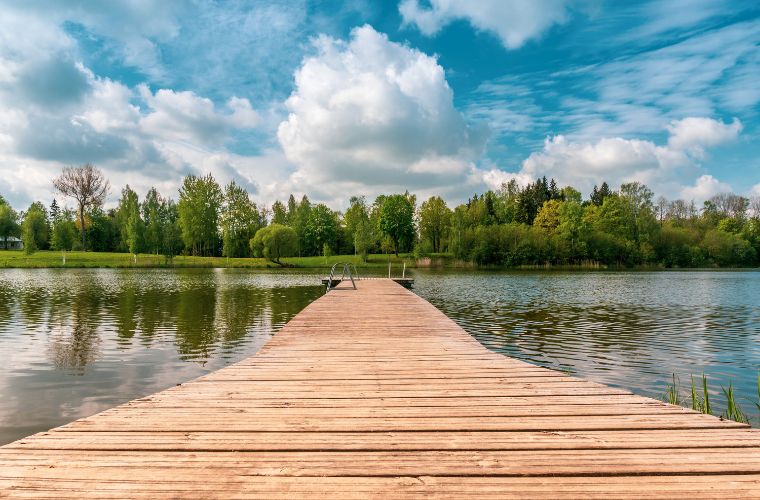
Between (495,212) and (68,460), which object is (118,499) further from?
(495,212)

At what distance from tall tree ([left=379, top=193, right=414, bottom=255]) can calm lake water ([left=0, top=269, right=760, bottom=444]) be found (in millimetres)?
60849

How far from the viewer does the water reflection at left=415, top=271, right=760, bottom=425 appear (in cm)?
1041

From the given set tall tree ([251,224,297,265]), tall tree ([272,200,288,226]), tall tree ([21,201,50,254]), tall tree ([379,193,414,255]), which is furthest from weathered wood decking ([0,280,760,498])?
tall tree ([272,200,288,226])

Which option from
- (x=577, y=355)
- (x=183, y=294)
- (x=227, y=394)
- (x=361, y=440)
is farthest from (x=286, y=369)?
(x=183, y=294)

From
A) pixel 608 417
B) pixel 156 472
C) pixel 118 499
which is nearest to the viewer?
pixel 118 499

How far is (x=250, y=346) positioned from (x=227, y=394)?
27.5 feet

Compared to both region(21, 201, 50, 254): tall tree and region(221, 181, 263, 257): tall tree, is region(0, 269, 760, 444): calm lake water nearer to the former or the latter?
region(21, 201, 50, 254): tall tree

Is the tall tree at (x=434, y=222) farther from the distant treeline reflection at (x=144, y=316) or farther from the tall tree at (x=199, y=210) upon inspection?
the distant treeline reflection at (x=144, y=316)

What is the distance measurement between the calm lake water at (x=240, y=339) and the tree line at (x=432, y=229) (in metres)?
49.7

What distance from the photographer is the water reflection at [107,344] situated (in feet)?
27.3

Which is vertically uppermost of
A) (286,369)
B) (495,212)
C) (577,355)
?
(495,212)

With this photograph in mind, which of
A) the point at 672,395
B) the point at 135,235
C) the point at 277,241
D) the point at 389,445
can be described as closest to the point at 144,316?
the point at 389,445

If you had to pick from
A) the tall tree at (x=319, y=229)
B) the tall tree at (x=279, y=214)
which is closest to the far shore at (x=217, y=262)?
the tall tree at (x=319, y=229)

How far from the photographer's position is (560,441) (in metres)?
3.68
